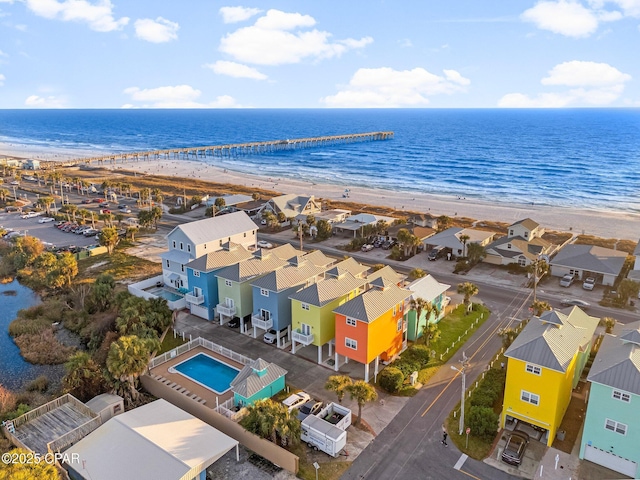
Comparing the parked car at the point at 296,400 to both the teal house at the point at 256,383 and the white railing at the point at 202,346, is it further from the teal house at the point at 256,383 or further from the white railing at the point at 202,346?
the white railing at the point at 202,346

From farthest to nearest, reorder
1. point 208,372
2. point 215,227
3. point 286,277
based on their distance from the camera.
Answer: point 215,227, point 286,277, point 208,372

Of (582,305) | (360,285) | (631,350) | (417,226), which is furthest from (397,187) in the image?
(631,350)

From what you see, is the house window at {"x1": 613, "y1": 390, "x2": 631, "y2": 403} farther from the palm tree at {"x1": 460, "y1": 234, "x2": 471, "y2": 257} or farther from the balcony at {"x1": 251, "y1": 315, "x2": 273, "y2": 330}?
the palm tree at {"x1": 460, "y1": 234, "x2": 471, "y2": 257}

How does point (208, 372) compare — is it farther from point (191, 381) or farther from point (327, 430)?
point (327, 430)

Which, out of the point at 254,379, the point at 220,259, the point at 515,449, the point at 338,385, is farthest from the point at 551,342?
the point at 220,259

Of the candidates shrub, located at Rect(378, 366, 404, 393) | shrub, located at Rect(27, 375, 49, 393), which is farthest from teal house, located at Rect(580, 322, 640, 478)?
shrub, located at Rect(27, 375, 49, 393)

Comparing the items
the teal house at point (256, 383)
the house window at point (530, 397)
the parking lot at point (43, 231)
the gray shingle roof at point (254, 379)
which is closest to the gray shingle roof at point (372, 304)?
the gray shingle roof at point (254, 379)
